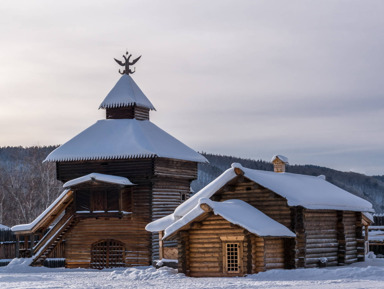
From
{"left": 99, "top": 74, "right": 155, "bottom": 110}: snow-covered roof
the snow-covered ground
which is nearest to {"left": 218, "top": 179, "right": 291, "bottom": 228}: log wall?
the snow-covered ground

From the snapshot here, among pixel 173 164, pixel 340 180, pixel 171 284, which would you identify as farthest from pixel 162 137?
pixel 340 180

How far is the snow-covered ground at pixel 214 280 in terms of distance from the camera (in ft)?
96.9

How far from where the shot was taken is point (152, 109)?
→ 5091cm

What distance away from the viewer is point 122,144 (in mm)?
46406

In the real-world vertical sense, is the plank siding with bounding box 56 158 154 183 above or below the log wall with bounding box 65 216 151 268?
above

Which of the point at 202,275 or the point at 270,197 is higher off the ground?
the point at 270,197

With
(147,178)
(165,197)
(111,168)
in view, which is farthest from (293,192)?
(111,168)

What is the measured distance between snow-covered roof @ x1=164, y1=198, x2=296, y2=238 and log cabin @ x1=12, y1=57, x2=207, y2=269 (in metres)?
10.3

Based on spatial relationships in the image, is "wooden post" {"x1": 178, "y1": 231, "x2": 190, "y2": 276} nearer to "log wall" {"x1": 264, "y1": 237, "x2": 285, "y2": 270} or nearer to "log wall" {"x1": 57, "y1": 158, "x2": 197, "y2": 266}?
"log wall" {"x1": 264, "y1": 237, "x2": 285, "y2": 270}

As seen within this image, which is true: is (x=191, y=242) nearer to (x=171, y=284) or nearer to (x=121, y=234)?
(x=171, y=284)

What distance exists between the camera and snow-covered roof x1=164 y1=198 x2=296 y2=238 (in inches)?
1328

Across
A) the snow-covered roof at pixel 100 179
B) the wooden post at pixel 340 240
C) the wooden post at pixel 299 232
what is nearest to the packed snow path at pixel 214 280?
the wooden post at pixel 299 232

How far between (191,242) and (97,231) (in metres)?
12.5

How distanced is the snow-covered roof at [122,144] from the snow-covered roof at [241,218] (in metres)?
10.8
